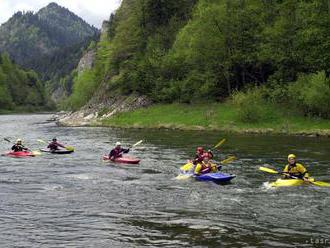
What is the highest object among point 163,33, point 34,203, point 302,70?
point 163,33

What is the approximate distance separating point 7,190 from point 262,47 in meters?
46.5

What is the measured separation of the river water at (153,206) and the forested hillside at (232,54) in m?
26.1

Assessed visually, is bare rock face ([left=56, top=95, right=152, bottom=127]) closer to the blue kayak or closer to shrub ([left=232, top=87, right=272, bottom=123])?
shrub ([left=232, top=87, right=272, bottom=123])

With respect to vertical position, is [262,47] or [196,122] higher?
[262,47]

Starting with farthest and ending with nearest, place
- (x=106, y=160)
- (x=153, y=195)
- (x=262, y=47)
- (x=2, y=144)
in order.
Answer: (x=262, y=47)
(x=2, y=144)
(x=106, y=160)
(x=153, y=195)

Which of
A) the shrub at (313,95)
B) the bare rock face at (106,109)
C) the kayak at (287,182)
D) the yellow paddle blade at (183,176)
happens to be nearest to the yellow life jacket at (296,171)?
the kayak at (287,182)

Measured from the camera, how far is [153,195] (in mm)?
22219

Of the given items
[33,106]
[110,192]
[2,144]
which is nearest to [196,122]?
[2,144]

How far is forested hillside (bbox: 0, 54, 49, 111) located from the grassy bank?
8958cm

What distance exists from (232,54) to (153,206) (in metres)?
50.0

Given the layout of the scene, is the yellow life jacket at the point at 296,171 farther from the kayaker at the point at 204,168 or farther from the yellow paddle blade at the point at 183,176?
the yellow paddle blade at the point at 183,176

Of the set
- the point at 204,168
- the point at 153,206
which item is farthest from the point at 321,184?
the point at 153,206

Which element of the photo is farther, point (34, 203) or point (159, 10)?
point (159, 10)

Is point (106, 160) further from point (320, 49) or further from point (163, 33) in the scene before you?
point (163, 33)
